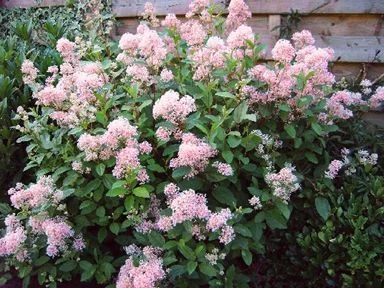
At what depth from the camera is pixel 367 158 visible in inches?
99.3

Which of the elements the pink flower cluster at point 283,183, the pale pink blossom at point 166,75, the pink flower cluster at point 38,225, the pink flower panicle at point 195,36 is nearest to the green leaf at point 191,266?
the pink flower cluster at point 283,183

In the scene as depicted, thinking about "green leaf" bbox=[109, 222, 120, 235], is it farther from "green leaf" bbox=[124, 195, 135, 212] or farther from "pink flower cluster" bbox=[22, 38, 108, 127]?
"pink flower cluster" bbox=[22, 38, 108, 127]

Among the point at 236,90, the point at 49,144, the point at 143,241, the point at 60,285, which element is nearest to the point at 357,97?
the point at 236,90

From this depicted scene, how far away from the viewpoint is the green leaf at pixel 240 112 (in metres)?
2.24

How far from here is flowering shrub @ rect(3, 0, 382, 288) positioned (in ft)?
6.96

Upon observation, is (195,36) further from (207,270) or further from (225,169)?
(207,270)

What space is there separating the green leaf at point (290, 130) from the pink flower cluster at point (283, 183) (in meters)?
0.22

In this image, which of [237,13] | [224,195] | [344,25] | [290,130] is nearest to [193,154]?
[224,195]

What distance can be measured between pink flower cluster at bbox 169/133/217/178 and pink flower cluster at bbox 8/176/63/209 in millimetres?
564

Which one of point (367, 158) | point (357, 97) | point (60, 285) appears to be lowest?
point (60, 285)

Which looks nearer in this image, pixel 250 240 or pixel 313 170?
pixel 250 240

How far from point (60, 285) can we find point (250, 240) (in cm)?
105

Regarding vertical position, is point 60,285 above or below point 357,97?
below

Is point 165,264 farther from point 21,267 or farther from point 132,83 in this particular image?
point 132,83
